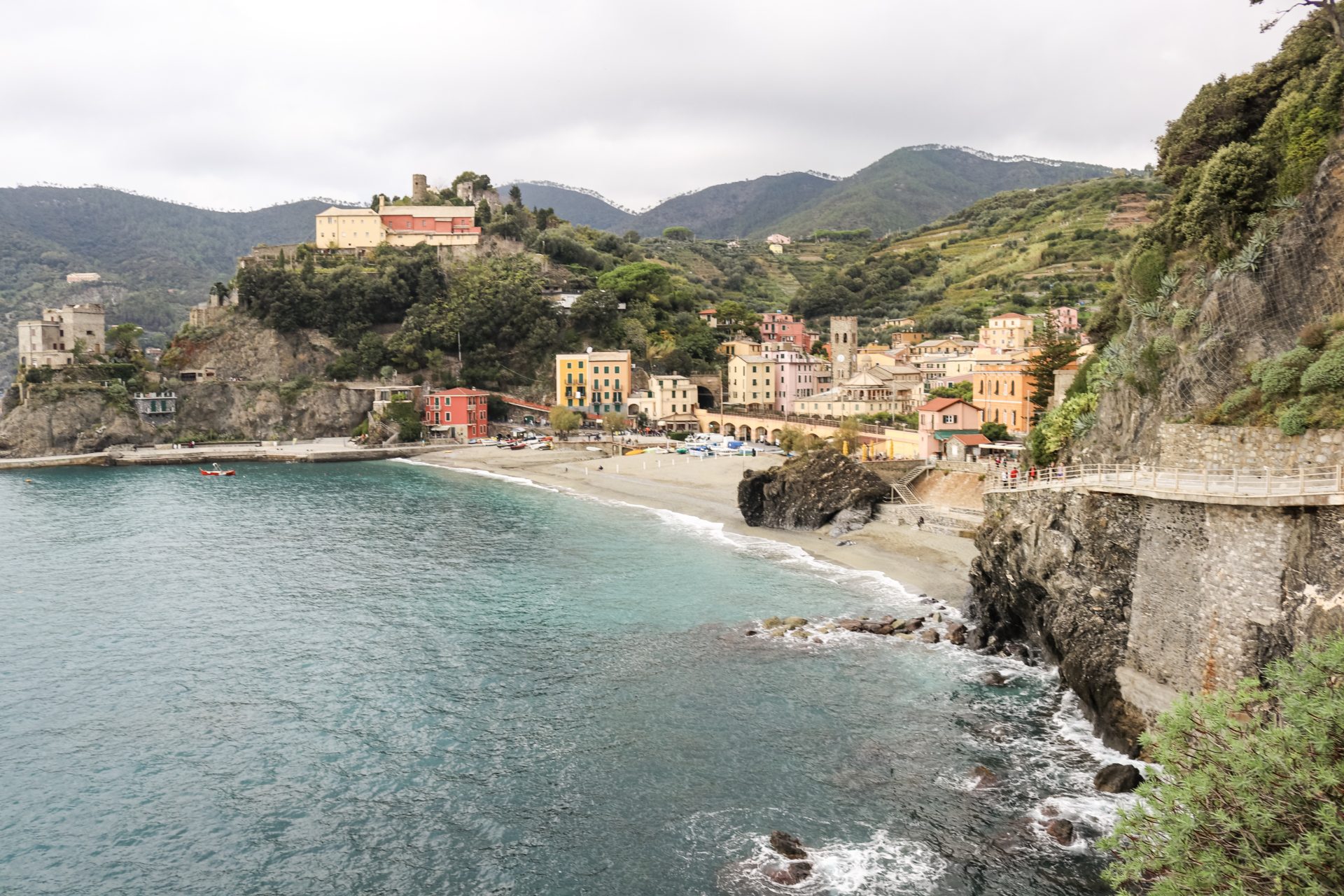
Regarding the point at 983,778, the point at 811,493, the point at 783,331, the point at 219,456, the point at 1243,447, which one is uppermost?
the point at 783,331

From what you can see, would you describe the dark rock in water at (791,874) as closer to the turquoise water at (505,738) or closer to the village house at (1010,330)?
the turquoise water at (505,738)

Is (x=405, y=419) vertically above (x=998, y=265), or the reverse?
(x=998, y=265)

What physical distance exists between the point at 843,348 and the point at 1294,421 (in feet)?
238

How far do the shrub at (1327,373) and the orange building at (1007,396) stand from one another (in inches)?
1187

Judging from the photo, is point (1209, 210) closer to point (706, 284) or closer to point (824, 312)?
point (824, 312)

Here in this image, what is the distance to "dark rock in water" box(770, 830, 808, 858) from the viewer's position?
16734 millimetres

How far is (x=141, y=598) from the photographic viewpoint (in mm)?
35781

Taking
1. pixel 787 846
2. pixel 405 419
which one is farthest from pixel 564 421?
pixel 787 846

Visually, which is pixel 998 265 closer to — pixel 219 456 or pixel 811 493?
pixel 811 493

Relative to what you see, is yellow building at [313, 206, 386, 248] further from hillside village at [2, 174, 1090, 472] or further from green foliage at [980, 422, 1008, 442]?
green foliage at [980, 422, 1008, 442]

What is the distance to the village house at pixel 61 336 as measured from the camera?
94000mm

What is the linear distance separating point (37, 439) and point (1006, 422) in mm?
93794

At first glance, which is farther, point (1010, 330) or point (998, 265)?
point (998, 265)

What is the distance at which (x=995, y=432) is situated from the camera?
4766 centimetres
